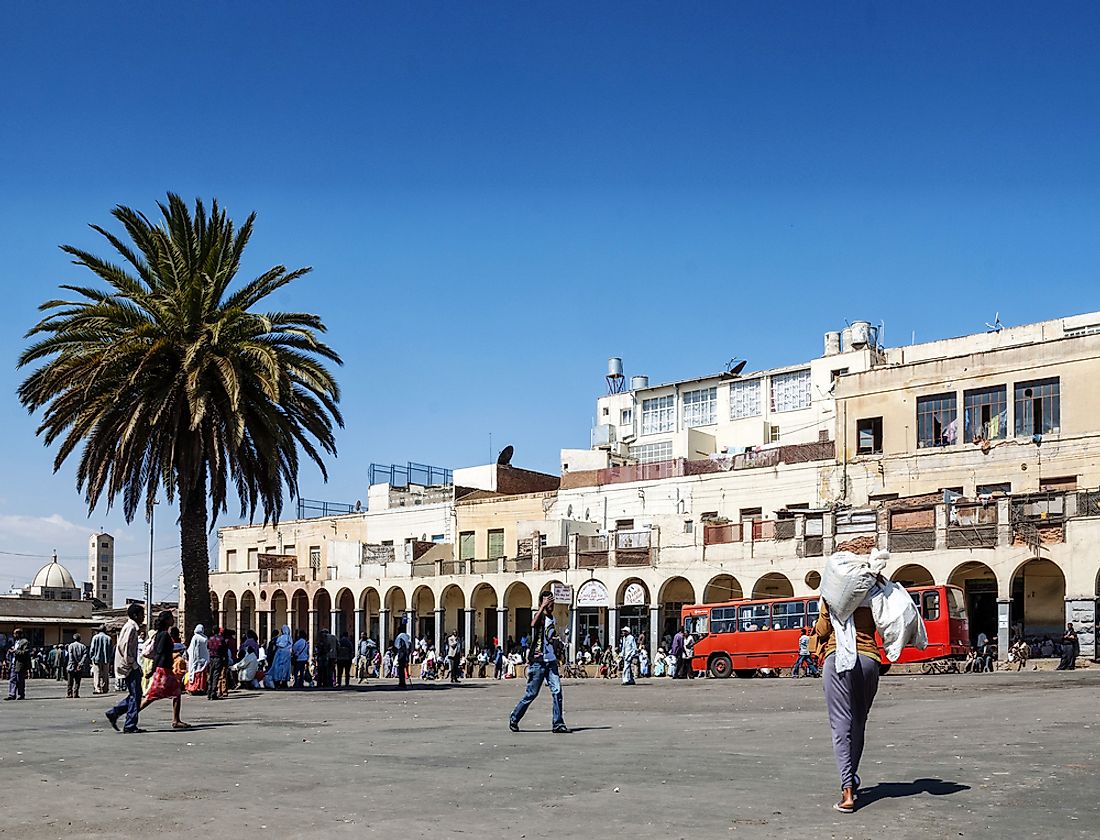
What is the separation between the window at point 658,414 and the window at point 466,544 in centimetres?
1310

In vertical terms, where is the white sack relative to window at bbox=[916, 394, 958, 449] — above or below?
below

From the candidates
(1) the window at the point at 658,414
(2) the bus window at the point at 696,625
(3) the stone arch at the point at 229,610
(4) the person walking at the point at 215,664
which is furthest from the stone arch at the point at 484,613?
(4) the person walking at the point at 215,664

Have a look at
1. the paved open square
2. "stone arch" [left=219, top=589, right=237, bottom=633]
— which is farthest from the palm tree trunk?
"stone arch" [left=219, top=589, right=237, bottom=633]

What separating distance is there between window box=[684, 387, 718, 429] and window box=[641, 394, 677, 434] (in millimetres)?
946

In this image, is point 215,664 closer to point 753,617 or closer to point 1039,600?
point 753,617

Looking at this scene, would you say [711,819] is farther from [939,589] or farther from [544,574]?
[544,574]

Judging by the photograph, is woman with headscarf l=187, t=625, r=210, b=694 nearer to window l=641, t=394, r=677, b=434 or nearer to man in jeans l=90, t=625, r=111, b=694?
man in jeans l=90, t=625, r=111, b=694

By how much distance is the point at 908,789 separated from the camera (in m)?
9.80

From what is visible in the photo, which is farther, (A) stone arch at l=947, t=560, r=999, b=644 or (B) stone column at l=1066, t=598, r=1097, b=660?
(A) stone arch at l=947, t=560, r=999, b=644

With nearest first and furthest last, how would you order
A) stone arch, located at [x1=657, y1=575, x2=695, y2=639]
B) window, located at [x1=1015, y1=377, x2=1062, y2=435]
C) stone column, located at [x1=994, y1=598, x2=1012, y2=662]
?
stone column, located at [x1=994, y1=598, x2=1012, y2=662]
window, located at [x1=1015, y1=377, x2=1062, y2=435]
stone arch, located at [x1=657, y1=575, x2=695, y2=639]

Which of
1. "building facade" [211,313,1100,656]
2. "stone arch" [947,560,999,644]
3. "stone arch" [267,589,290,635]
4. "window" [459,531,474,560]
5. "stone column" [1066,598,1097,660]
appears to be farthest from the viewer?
"stone arch" [267,589,290,635]

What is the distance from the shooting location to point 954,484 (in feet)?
164

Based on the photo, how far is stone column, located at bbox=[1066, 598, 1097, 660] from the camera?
41688 millimetres

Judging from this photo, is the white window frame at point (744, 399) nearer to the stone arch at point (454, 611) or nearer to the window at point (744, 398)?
the window at point (744, 398)
